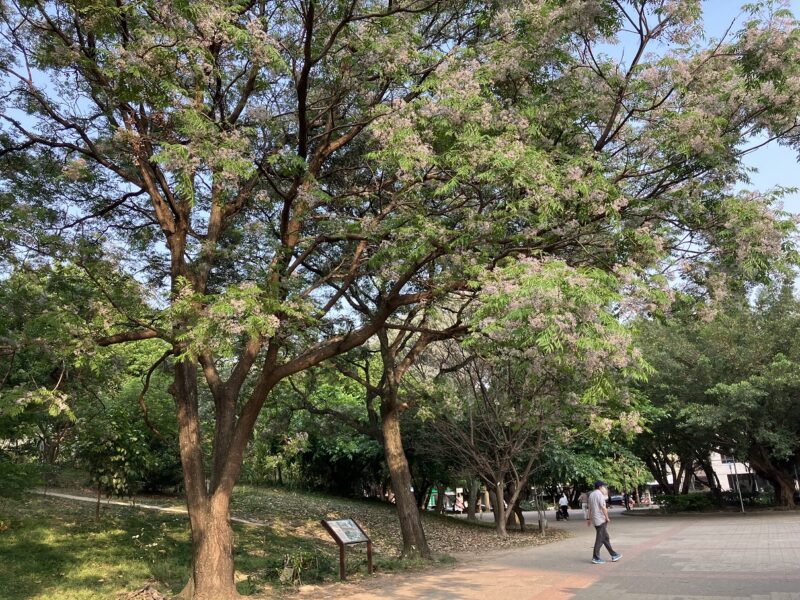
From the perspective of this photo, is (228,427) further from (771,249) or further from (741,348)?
(741,348)

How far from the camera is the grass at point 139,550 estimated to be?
9039mm

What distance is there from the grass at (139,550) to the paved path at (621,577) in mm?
1211

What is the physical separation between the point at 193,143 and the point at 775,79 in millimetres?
6725

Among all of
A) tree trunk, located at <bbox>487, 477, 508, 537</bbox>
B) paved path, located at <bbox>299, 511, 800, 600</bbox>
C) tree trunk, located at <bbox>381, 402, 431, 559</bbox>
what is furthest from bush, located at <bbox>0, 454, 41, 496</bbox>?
tree trunk, located at <bbox>487, 477, 508, 537</bbox>

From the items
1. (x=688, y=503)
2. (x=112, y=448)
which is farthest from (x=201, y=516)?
(x=688, y=503)

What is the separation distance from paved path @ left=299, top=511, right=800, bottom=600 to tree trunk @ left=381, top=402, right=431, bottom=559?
1.04 meters

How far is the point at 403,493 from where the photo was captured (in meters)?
12.5

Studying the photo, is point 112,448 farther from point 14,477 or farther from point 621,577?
point 621,577

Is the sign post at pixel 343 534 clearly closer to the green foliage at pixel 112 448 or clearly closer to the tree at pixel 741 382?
the green foliage at pixel 112 448

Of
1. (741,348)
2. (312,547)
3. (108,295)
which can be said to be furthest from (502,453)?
(108,295)

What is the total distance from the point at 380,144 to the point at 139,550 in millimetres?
8338

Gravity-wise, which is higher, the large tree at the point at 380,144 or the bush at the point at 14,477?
the large tree at the point at 380,144

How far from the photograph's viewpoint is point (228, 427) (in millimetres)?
9227

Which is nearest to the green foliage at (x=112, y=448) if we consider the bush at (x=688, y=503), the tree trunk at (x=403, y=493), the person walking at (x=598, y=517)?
the tree trunk at (x=403, y=493)
